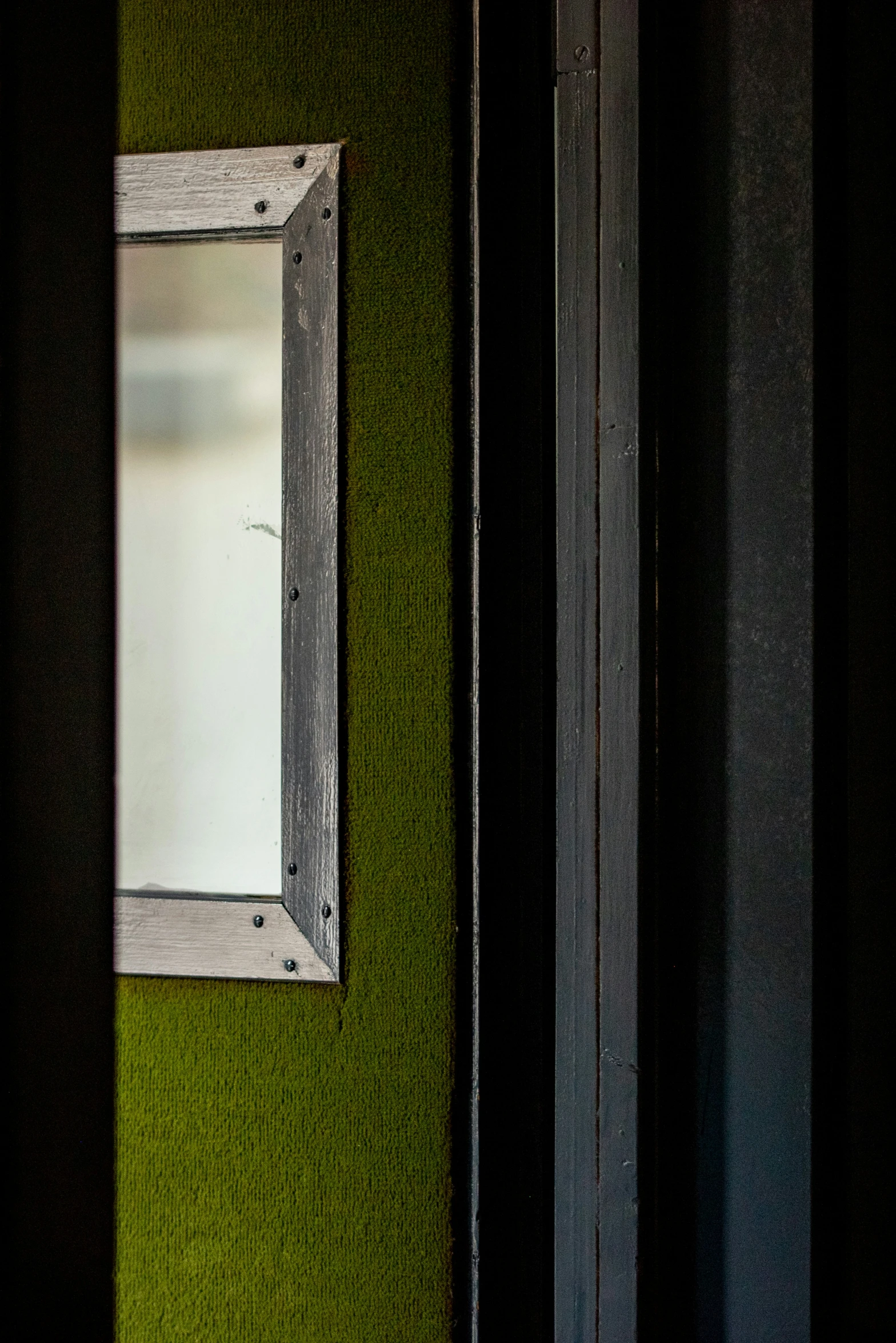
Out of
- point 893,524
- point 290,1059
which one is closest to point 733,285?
point 893,524

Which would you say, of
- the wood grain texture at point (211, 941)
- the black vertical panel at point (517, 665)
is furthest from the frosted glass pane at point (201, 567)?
the black vertical panel at point (517, 665)

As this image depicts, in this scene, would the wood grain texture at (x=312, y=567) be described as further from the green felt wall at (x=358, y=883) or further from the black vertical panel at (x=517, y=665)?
the black vertical panel at (x=517, y=665)

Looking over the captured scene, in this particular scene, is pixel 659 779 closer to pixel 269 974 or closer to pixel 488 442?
pixel 488 442

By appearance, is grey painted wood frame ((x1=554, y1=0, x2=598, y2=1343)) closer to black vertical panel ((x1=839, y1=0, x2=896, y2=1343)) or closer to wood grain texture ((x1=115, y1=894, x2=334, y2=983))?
black vertical panel ((x1=839, y1=0, x2=896, y2=1343))

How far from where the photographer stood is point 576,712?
96 centimetres

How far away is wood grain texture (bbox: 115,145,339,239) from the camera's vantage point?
3.91 feet

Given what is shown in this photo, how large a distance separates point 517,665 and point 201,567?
1.78 feet

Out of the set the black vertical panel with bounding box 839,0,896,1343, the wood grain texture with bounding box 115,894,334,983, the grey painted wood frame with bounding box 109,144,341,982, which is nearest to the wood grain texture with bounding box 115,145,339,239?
the grey painted wood frame with bounding box 109,144,341,982

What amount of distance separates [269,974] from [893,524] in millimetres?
880

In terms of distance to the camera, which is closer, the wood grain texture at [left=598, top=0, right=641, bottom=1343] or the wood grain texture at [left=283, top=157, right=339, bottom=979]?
the wood grain texture at [left=598, top=0, right=641, bottom=1343]

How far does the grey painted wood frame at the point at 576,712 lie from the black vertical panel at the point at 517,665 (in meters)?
0.01
